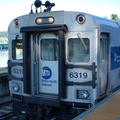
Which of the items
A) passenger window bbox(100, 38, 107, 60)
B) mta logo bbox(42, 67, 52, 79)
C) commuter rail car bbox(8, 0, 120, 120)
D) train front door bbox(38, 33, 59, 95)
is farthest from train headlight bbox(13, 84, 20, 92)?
passenger window bbox(100, 38, 107, 60)

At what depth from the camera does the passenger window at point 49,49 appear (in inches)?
239


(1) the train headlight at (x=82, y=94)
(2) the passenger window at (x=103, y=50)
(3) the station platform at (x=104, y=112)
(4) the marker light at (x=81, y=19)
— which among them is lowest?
(3) the station platform at (x=104, y=112)

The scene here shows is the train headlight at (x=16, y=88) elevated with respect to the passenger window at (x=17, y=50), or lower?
lower

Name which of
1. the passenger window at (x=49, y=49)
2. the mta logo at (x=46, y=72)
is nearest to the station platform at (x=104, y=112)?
the mta logo at (x=46, y=72)

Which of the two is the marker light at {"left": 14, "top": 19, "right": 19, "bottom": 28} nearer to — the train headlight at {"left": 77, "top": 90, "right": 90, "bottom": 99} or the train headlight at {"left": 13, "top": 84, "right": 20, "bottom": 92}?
the train headlight at {"left": 13, "top": 84, "right": 20, "bottom": 92}

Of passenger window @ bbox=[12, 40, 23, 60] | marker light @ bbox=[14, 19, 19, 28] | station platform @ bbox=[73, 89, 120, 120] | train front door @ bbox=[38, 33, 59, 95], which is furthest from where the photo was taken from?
passenger window @ bbox=[12, 40, 23, 60]

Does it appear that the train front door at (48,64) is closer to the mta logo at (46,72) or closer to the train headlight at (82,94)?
the mta logo at (46,72)

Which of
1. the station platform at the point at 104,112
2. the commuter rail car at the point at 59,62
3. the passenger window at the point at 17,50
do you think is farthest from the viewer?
the passenger window at the point at 17,50

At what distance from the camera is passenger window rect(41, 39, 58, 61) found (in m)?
6.07

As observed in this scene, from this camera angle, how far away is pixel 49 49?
6.17 meters

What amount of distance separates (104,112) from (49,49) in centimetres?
228

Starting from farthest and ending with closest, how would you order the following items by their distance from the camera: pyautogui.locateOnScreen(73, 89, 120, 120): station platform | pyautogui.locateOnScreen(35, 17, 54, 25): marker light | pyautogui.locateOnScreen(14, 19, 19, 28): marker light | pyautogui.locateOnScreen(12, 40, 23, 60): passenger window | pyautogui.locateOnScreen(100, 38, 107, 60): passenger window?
pyautogui.locateOnScreen(12, 40, 23, 60): passenger window < pyautogui.locateOnScreen(14, 19, 19, 28): marker light < pyautogui.locateOnScreen(100, 38, 107, 60): passenger window < pyautogui.locateOnScreen(35, 17, 54, 25): marker light < pyautogui.locateOnScreen(73, 89, 120, 120): station platform

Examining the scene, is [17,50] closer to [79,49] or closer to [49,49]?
[49,49]

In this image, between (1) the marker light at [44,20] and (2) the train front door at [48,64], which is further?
(2) the train front door at [48,64]
